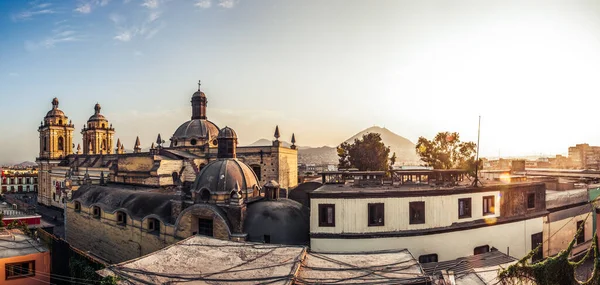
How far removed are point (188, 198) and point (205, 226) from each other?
2827 millimetres

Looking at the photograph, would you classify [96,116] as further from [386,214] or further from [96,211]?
[386,214]

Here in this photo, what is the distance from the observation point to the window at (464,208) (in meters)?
19.0

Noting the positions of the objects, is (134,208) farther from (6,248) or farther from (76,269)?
(6,248)

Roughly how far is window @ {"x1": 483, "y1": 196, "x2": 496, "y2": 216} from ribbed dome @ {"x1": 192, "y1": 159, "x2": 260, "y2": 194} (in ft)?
46.3

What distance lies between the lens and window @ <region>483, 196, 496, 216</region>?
1986 cm

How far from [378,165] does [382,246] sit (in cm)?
2984

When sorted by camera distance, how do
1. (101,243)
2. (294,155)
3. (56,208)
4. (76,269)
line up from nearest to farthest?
(76,269) → (101,243) → (294,155) → (56,208)

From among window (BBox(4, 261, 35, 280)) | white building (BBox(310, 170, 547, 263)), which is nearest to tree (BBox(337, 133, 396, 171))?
white building (BBox(310, 170, 547, 263))

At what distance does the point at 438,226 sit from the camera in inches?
720

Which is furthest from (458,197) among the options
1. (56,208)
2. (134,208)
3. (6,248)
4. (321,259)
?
(56,208)

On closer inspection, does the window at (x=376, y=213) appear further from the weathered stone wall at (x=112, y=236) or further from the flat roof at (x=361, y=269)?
the weathered stone wall at (x=112, y=236)

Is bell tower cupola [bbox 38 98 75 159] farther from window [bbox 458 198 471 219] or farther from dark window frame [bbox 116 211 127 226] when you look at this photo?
window [bbox 458 198 471 219]

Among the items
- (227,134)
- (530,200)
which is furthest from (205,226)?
(530,200)

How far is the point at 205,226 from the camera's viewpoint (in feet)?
71.8
